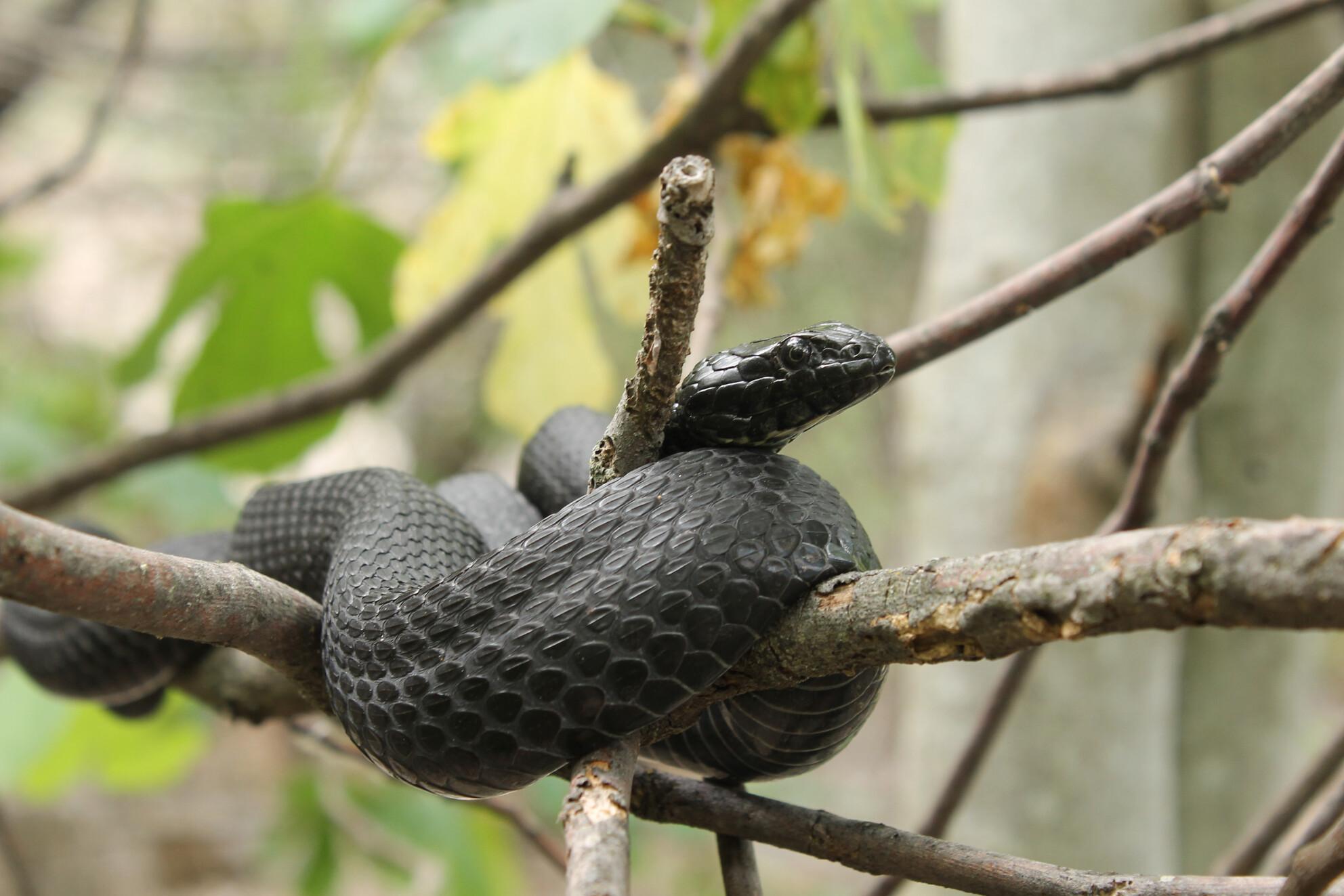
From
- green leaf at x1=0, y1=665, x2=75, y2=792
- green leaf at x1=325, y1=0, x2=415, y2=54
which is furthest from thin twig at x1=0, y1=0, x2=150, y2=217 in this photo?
green leaf at x1=0, y1=665, x2=75, y2=792

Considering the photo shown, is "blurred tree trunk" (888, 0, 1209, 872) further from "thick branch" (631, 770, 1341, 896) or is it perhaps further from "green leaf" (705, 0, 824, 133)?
"thick branch" (631, 770, 1341, 896)

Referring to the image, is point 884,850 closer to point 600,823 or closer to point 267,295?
point 600,823

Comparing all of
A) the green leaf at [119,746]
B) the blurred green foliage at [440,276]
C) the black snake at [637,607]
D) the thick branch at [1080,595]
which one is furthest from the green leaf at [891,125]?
the green leaf at [119,746]

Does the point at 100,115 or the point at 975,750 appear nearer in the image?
the point at 975,750

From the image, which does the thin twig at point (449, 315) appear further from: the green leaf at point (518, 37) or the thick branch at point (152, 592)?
the thick branch at point (152, 592)

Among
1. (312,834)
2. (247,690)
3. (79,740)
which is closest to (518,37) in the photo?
(247,690)

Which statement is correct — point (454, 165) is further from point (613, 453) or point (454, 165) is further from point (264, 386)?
point (613, 453)
